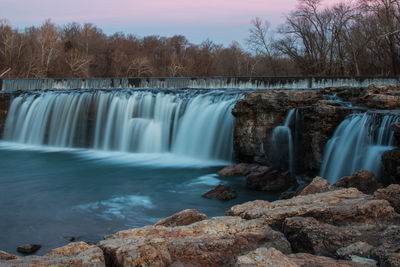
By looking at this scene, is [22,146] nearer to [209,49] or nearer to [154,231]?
[154,231]

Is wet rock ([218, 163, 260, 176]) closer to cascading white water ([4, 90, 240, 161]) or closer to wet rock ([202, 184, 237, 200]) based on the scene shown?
cascading white water ([4, 90, 240, 161])

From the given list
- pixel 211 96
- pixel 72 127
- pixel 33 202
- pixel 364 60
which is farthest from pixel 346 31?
pixel 33 202

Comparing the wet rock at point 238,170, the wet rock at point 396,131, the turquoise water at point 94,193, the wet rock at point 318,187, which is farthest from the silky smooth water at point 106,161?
the wet rock at point 396,131

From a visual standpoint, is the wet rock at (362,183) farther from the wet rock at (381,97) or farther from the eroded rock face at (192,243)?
the wet rock at (381,97)

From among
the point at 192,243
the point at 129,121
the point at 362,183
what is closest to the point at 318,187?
the point at 362,183

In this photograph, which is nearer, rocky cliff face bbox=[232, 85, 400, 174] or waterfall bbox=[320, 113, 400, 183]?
waterfall bbox=[320, 113, 400, 183]

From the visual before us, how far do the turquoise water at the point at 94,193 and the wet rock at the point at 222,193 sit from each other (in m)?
0.13

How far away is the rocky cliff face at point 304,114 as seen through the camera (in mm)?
9625

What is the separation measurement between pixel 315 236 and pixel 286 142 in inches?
273

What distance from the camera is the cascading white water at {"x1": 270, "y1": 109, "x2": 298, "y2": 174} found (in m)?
10.4

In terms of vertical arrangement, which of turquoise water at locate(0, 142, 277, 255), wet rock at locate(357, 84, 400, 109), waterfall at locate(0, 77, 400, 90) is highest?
waterfall at locate(0, 77, 400, 90)

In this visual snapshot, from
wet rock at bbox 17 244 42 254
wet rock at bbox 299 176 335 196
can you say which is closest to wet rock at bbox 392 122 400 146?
wet rock at bbox 299 176 335 196

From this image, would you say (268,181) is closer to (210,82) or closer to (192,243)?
(192,243)

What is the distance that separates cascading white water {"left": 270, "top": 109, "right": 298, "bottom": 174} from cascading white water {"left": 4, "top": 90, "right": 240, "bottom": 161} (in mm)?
1676
